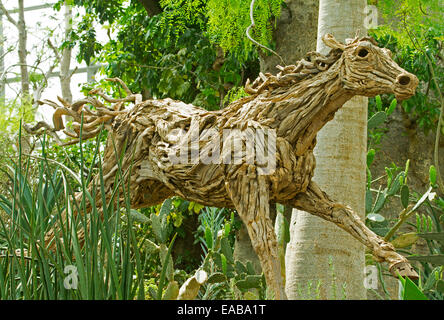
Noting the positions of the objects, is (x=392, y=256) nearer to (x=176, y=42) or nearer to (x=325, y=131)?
(x=325, y=131)

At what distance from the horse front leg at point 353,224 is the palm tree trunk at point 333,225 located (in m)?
0.49

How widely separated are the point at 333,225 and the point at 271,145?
635mm

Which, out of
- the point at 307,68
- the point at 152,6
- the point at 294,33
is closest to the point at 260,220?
the point at 307,68

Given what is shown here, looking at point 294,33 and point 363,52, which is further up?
point 294,33

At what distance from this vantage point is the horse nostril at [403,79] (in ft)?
4.63

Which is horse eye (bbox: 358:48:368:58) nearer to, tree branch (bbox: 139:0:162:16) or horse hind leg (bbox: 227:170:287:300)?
horse hind leg (bbox: 227:170:287:300)

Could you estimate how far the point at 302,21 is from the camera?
11.2 feet

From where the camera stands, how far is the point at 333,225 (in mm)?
2080

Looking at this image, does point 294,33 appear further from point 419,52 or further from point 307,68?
point 307,68

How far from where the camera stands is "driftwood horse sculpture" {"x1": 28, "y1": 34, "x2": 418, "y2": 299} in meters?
1.47

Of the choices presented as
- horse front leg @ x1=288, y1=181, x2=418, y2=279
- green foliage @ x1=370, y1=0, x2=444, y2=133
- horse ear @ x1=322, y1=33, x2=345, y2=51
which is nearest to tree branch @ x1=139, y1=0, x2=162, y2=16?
green foliage @ x1=370, y1=0, x2=444, y2=133
